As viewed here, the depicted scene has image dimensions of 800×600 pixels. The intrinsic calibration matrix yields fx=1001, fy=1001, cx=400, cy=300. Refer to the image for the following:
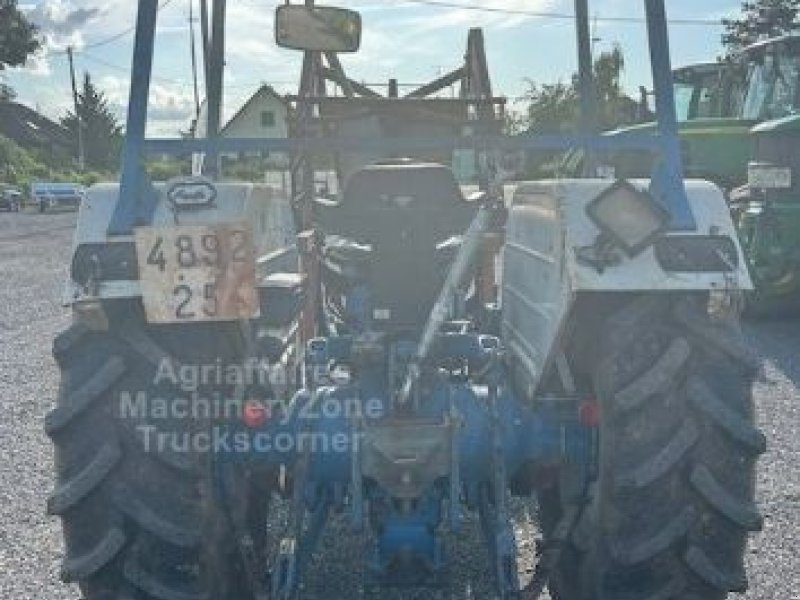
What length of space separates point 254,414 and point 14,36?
42233 millimetres

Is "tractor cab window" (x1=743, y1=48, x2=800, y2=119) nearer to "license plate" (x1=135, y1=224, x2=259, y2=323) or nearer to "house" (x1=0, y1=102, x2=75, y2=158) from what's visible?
"license plate" (x1=135, y1=224, x2=259, y2=323)

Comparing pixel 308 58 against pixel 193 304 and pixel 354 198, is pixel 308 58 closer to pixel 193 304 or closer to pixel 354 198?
pixel 354 198

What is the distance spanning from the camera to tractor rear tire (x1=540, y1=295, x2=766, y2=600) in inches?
113

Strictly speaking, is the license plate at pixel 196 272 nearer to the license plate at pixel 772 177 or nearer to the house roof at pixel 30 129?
the license plate at pixel 772 177

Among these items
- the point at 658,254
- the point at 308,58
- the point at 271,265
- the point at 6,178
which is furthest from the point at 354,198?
the point at 6,178

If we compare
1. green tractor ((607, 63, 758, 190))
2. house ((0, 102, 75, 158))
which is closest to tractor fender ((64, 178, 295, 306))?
green tractor ((607, 63, 758, 190))

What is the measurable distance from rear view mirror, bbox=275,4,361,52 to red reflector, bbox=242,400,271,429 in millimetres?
1539

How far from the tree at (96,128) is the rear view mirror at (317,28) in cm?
5737

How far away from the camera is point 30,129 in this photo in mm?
60469

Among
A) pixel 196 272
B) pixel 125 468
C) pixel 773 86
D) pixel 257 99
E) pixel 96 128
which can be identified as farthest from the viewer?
pixel 96 128

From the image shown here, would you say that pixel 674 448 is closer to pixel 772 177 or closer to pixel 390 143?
pixel 390 143

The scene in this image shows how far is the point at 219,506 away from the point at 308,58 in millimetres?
3188

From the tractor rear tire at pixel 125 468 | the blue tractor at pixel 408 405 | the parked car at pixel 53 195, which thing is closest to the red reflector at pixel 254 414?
the blue tractor at pixel 408 405

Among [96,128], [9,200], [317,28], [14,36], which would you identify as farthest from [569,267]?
[96,128]
